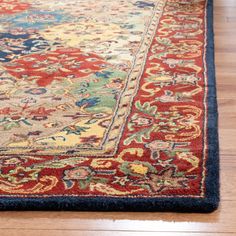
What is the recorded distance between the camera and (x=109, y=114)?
187 cm

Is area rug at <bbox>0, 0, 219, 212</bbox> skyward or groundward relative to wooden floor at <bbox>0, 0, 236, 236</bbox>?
groundward

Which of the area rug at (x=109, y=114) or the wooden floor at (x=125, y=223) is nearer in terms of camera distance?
the wooden floor at (x=125, y=223)

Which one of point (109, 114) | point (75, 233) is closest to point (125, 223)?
point (75, 233)

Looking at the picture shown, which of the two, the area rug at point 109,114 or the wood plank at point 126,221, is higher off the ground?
the wood plank at point 126,221

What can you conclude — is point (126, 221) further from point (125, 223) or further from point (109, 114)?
point (109, 114)

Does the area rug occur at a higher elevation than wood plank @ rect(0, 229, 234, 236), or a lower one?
lower

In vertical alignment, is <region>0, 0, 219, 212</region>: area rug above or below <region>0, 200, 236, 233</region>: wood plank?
below

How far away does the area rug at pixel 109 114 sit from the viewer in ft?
4.41

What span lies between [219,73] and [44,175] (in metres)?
1.14

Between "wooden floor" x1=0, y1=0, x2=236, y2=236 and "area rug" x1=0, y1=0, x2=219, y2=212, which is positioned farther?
"area rug" x1=0, y1=0, x2=219, y2=212

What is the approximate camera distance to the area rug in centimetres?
134

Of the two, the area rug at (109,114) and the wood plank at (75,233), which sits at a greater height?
the wood plank at (75,233)

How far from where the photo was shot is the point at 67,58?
2.53 m

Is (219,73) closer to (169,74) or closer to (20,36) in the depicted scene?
(169,74)
